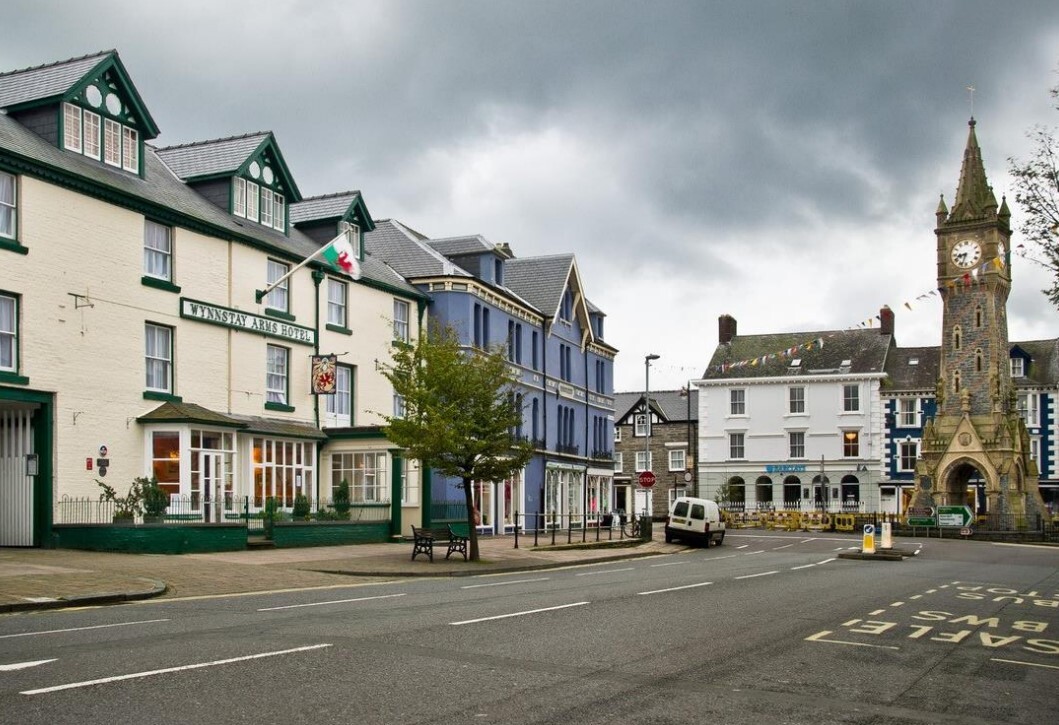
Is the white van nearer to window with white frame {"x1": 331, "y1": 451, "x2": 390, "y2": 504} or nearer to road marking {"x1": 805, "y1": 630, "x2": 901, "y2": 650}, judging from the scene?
window with white frame {"x1": 331, "y1": 451, "x2": 390, "y2": 504}

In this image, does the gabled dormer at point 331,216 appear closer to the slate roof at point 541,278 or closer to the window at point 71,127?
the window at point 71,127

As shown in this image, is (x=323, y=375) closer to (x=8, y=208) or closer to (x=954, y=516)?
(x=8, y=208)

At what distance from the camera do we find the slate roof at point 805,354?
73.2m

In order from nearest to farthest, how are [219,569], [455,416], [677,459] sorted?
[219,569] < [455,416] < [677,459]

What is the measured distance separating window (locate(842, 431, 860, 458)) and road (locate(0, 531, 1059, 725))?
179ft

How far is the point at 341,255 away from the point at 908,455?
165ft

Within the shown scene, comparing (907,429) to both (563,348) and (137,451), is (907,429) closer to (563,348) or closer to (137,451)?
(563,348)

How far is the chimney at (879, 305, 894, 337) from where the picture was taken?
2984 inches

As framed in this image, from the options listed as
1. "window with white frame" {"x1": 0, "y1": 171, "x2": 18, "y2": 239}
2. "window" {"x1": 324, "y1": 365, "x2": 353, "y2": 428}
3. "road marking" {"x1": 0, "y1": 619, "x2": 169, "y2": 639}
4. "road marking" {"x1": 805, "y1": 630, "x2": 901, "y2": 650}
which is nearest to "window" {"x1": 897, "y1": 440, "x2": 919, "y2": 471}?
"window" {"x1": 324, "y1": 365, "x2": 353, "y2": 428}

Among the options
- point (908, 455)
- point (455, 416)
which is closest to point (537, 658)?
point (455, 416)

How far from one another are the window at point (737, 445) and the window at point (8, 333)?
5739 centimetres

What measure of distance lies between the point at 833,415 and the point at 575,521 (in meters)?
26.1

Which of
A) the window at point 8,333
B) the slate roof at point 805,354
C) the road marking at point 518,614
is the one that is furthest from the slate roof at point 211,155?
the slate roof at point 805,354

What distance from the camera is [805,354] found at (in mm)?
74875
